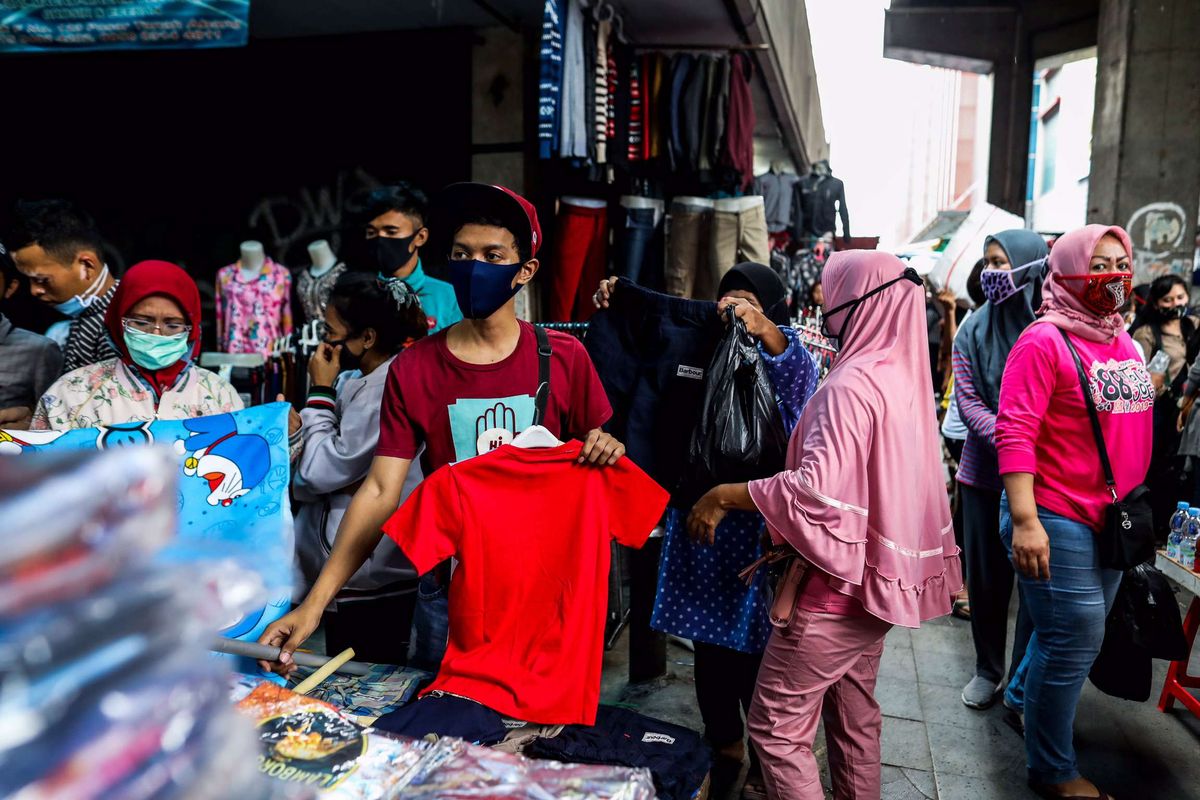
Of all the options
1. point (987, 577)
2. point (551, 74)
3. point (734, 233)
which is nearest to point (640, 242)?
point (734, 233)

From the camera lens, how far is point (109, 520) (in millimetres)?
616

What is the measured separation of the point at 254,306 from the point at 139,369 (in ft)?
13.6

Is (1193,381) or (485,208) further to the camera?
(1193,381)

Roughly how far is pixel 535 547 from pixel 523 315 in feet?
13.6

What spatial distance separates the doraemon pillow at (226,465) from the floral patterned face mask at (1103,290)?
258 centimetres

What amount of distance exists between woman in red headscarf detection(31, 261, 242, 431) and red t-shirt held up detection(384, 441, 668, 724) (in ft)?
3.44

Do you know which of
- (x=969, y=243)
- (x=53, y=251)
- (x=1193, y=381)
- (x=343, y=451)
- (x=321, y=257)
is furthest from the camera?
(x=321, y=257)

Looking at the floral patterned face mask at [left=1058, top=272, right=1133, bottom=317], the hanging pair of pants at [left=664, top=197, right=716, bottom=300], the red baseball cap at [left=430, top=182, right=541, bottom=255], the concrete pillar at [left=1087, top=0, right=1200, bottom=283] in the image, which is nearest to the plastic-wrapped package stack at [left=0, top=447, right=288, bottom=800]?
the red baseball cap at [left=430, top=182, right=541, bottom=255]

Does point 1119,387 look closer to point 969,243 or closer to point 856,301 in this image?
point 856,301

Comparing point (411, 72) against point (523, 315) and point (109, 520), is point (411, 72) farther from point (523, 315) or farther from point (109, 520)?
point (109, 520)

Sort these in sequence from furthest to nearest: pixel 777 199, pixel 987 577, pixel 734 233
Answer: pixel 777 199 → pixel 734 233 → pixel 987 577

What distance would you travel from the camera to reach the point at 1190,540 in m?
2.99

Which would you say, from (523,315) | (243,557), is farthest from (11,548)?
(523,315)

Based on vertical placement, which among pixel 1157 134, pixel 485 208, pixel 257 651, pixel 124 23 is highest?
pixel 1157 134
